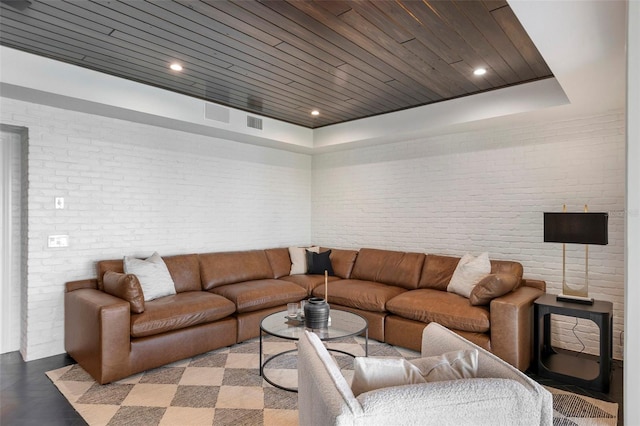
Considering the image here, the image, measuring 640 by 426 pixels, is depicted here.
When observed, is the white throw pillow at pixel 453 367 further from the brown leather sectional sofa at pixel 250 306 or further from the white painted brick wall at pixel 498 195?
the white painted brick wall at pixel 498 195

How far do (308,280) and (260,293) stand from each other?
0.83 meters

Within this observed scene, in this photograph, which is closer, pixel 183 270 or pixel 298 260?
pixel 183 270

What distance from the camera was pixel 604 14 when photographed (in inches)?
76.5

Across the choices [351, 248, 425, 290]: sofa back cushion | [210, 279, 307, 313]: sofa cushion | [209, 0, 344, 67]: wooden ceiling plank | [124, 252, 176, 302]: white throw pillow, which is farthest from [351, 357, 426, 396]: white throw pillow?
[351, 248, 425, 290]: sofa back cushion

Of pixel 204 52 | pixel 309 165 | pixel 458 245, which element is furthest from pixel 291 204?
pixel 204 52

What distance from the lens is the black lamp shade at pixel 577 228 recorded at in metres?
2.98

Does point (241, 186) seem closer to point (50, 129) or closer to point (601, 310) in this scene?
point (50, 129)

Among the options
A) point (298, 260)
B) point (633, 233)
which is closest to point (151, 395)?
point (298, 260)

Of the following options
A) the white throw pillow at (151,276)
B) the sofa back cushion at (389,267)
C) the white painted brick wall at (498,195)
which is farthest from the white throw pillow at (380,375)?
the white painted brick wall at (498,195)

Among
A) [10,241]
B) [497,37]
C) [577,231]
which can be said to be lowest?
[10,241]

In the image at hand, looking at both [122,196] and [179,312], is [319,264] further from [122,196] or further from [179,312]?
[122,196]

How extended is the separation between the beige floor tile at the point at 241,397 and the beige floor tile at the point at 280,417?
4.4 inches

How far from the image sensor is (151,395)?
8.99ft

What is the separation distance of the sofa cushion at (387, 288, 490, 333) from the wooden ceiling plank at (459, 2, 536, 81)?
2.16 m
